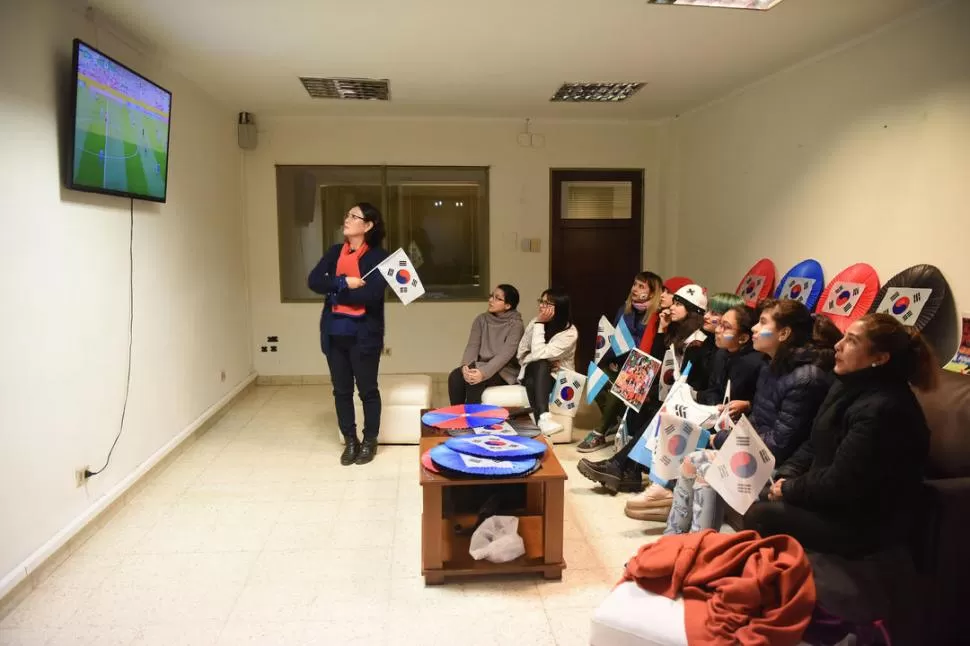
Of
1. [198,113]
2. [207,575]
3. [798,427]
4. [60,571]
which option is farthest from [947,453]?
[198,113]

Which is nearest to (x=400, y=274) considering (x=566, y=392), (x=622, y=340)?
(x=566, y=392)

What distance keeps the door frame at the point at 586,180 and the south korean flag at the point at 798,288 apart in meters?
2.29

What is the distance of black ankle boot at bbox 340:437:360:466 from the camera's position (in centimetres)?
400

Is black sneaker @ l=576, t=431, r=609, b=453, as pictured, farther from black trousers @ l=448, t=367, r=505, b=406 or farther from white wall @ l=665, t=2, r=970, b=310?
white wall @ l=665, t=2, r=970, b=310

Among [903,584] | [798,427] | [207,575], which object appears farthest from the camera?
[207,575]

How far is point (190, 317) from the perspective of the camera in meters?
4.45

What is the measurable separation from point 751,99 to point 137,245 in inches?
159

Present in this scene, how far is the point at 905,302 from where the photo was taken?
318 cm

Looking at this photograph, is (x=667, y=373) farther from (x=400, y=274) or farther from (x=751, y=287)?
(x=400, y=274)

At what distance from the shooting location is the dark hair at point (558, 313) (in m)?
4.36

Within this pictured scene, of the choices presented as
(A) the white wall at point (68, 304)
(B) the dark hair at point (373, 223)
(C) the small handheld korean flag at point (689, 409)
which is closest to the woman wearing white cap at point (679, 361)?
(C) the small handheld korean flag at point (689, 409)

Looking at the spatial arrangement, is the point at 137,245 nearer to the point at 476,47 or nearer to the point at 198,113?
the point at 198,113

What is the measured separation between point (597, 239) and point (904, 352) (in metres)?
4.32

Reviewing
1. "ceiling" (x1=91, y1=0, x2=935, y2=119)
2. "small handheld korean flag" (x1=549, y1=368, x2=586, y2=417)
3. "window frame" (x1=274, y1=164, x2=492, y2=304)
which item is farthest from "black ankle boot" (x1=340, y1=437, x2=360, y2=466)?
"ceiling" (x1=91, y1=0, x2=935, y2=119)
